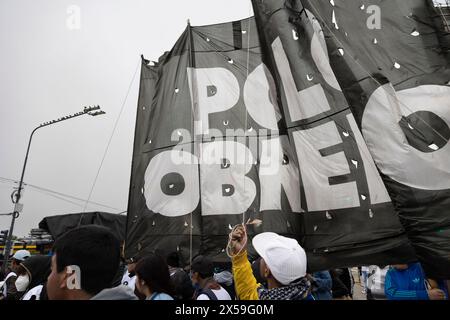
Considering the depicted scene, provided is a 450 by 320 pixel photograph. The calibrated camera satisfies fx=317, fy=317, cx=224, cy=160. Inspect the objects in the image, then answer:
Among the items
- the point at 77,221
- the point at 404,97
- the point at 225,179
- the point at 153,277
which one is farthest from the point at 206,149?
the point at 77,221

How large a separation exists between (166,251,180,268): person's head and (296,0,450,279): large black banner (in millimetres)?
3032

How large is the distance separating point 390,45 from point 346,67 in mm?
368

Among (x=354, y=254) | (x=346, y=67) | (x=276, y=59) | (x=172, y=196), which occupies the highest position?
(x=276, y=59)

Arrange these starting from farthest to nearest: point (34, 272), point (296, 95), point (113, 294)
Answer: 1. point (34, 272)
2. point (296, 95)
3. point (113, 294)

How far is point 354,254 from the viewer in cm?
234

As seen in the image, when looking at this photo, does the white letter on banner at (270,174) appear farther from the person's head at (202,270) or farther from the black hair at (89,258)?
the black hair at (89,258)

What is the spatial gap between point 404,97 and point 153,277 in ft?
7.27

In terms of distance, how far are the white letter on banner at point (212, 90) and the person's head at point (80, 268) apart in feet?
10.9

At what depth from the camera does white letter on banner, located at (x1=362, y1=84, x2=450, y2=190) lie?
2.11 metres

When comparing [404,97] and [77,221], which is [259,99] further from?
[77,221]

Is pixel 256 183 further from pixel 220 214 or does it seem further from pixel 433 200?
pixel 433 200

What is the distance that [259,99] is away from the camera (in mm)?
4484

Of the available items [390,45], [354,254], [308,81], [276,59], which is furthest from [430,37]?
[354,254]

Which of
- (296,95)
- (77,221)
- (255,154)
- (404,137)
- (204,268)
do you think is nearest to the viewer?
(404,137)
